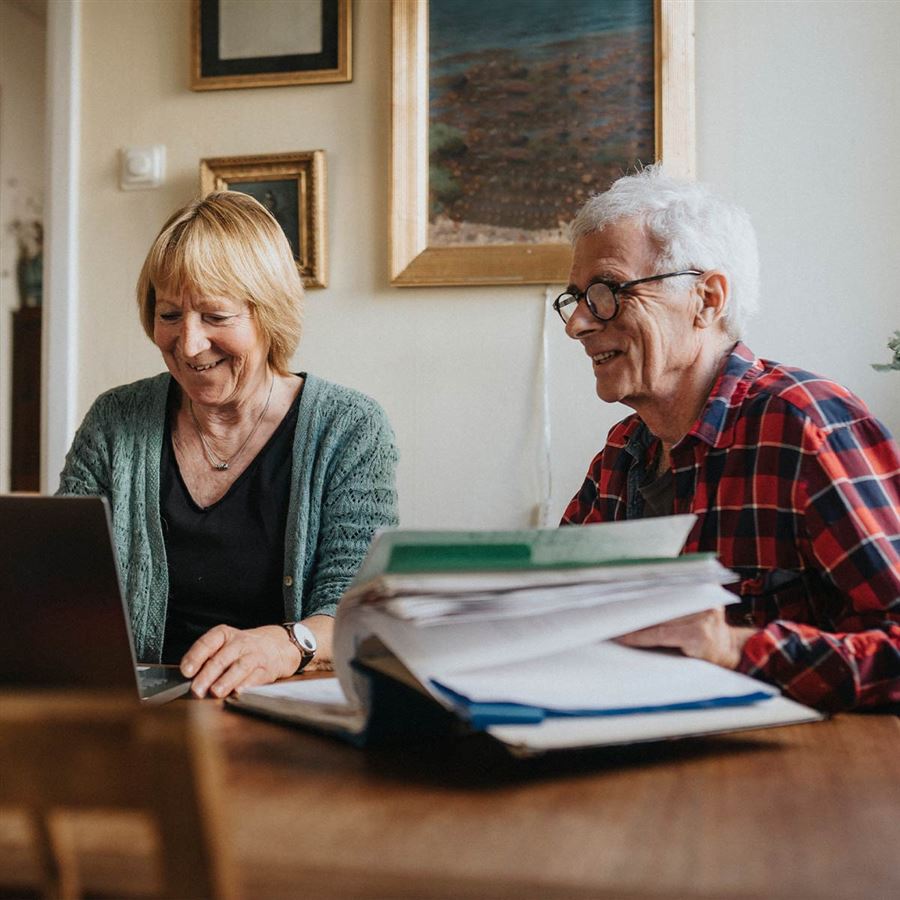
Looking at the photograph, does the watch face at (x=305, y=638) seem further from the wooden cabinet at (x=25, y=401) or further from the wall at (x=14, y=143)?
the wall at (x=14, y=143)

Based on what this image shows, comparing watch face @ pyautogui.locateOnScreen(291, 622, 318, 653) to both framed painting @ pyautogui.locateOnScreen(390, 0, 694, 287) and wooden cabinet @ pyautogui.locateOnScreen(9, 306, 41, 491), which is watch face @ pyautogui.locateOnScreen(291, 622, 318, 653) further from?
wooden cabinet @ pyautogui.locateOnScreen(9, 306, 41, 491)

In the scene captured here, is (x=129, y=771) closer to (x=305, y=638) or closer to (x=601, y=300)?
(x=305, y=638)

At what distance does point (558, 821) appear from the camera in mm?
564

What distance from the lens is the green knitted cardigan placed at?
1.55m

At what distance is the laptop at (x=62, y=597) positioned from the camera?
87 centimetres

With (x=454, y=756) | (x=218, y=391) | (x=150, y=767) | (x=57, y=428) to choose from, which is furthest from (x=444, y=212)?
(x=150, y=767)

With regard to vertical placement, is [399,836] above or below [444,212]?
below

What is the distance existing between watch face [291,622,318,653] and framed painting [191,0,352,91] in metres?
1.53

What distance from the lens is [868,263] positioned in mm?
2143

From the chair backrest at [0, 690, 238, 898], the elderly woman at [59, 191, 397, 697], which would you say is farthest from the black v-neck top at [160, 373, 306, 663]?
the chair backrest at [0, 690, 238, 898]

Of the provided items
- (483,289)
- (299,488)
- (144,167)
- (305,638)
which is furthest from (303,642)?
(144,167)

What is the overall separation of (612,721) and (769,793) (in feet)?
0.33

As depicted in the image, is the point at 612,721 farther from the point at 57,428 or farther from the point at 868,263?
the point at 57,428

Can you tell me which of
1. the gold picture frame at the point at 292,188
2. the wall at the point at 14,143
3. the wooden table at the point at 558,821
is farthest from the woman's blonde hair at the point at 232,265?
the wall at the point at 14,143
